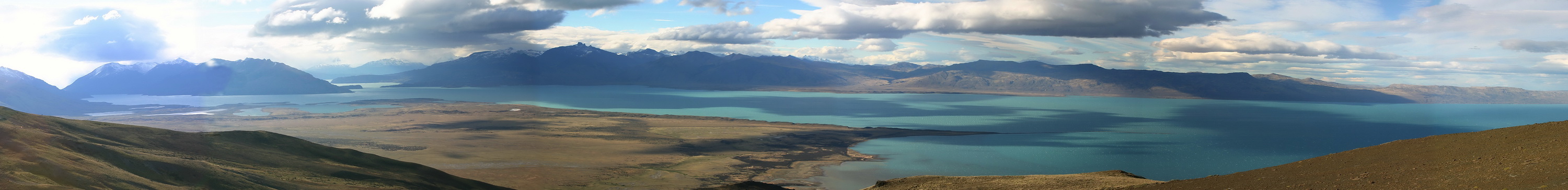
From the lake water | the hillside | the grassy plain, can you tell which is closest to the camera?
the hillside

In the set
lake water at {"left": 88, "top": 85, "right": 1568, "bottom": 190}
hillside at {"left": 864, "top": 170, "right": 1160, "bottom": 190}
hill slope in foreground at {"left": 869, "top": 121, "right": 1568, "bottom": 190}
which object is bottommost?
lake water at {"left": 88, "top": 85, "right": 1568, "bottom": 190}

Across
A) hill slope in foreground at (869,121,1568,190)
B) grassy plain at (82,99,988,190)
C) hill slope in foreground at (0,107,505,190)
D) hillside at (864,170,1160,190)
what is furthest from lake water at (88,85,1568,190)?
hill slope in foreground at (869,121,1568,190)

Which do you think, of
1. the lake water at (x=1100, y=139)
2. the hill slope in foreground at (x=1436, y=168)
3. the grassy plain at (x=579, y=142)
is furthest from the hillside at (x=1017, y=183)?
the lake water at (x=1100, y=139)

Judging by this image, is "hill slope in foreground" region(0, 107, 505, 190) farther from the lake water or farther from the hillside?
the lake water

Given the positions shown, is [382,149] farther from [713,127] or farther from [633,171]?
[713,127]

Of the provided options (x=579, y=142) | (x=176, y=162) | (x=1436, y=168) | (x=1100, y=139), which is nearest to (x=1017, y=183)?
(x=1436, y=168)

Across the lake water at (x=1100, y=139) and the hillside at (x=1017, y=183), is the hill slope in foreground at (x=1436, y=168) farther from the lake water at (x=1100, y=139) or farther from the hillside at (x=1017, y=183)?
the lake water at (x=1100, y=139)

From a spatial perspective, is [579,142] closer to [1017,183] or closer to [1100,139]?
[1100,139]
